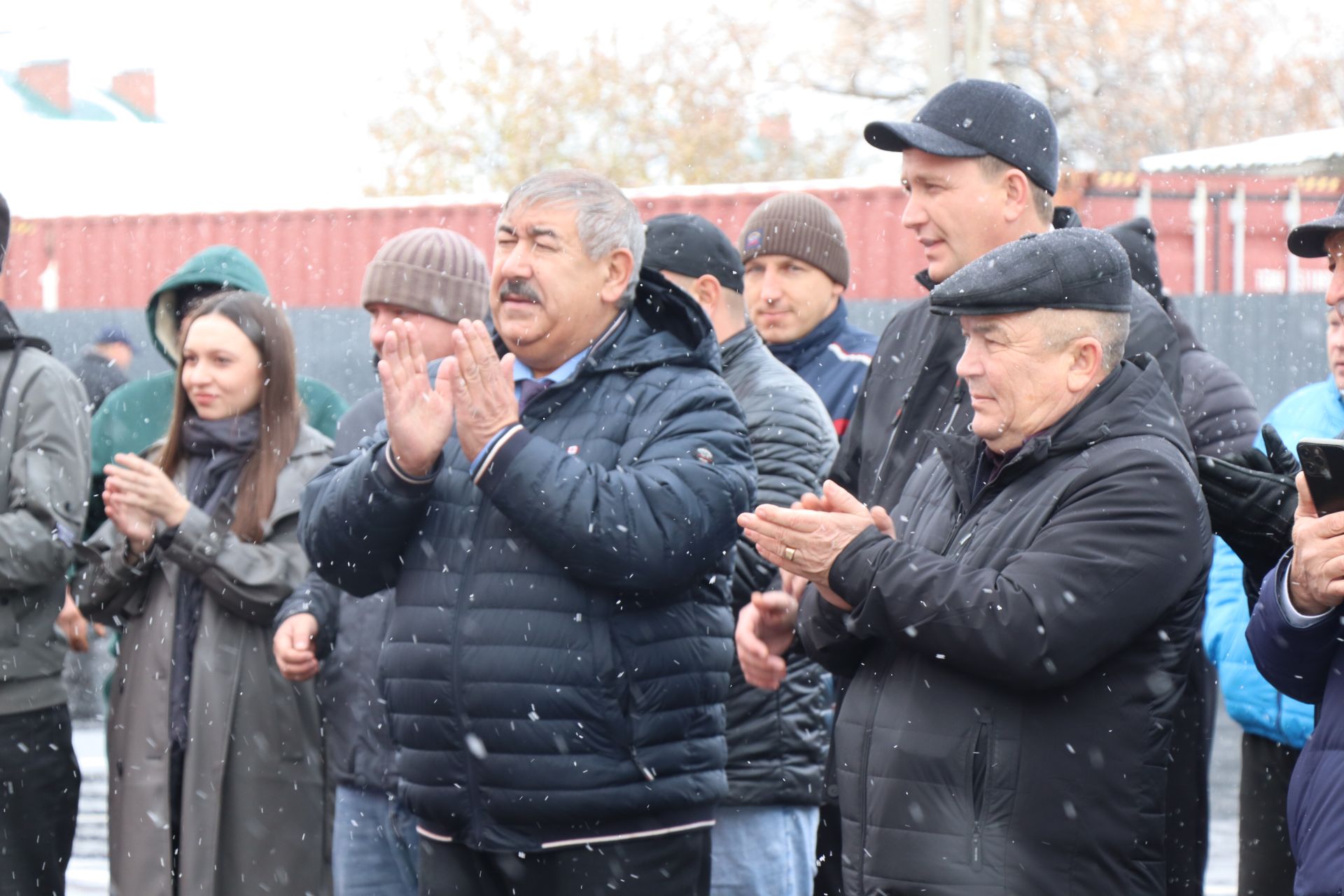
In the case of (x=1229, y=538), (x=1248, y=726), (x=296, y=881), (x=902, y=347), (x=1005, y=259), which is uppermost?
(x=1005, y=259)

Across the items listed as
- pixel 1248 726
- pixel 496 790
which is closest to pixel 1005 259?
pixel 496 790

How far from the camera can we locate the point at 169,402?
584 cm

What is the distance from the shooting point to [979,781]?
2.84m

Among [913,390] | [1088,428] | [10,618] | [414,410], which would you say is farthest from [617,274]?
[10,618]

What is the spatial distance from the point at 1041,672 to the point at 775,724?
1678mm

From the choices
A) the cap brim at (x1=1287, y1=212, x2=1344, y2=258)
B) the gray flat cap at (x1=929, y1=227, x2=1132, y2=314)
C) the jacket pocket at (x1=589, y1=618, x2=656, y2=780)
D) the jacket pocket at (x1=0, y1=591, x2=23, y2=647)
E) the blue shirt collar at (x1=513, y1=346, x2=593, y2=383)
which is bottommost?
the jacket pocket at (x1=0, y1=591, x2=23, y2=647)

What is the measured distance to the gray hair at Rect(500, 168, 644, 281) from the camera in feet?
12.3

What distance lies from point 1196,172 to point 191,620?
1289 centimetres

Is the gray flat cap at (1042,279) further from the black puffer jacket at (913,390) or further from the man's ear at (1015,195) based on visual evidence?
the man's ear at (1015,195)

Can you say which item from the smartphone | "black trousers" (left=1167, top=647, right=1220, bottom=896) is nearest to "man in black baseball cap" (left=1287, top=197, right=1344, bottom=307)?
the smartphone

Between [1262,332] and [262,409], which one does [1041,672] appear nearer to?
[262,409]

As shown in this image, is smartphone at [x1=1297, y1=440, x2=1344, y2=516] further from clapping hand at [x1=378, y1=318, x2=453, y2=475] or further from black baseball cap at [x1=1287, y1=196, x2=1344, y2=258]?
clapping hand at [x1=378, y1=318, x2=453, y2=475]

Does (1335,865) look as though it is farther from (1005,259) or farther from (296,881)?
(296,881)

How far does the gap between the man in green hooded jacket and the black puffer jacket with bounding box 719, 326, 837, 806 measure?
5.83 ft
